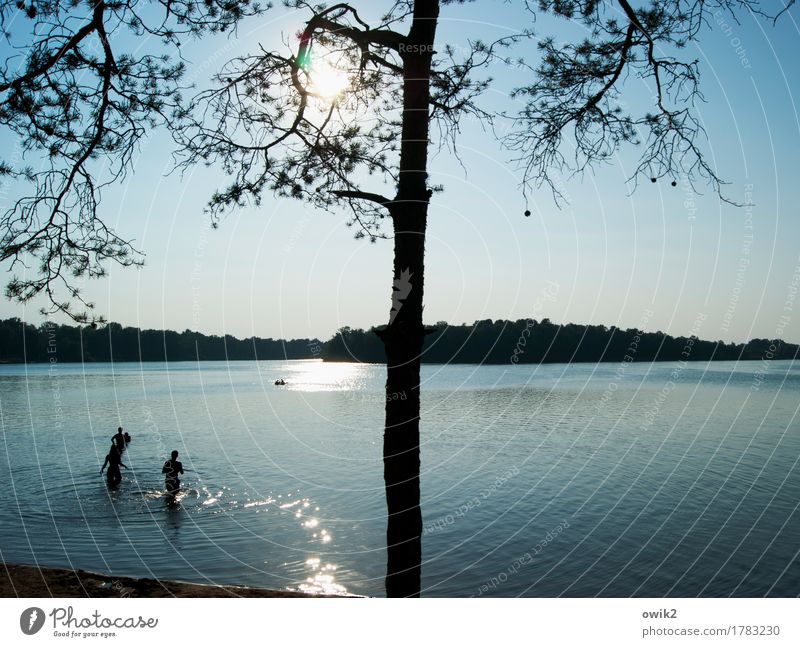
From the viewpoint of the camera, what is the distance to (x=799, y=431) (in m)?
47.3

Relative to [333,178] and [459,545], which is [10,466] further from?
[333,178]

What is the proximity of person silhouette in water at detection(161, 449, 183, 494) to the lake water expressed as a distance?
0.61 m

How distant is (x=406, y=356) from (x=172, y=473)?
23.4 meters

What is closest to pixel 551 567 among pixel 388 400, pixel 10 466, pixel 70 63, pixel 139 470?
pixel 388 400

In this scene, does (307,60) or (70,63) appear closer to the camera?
(70,63)

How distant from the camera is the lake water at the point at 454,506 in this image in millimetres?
18578

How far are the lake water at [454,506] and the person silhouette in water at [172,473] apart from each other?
2.00ft

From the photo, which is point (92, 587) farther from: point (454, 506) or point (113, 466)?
point (113, 466)

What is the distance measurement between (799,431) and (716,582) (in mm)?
36292

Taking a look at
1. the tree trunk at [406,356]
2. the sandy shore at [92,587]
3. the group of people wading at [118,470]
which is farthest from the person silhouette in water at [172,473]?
the tree trunk at [406,356]
